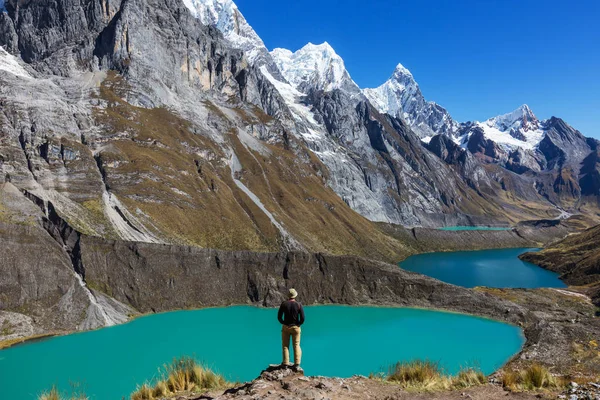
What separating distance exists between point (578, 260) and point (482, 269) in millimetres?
26619

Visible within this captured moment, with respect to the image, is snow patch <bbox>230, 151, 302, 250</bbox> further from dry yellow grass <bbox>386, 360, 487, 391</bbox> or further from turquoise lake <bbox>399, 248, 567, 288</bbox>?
dry yellow grass <bbox>386, 360, 487, 391</bbox>

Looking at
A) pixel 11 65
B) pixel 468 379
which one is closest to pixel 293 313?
pixel 468 379

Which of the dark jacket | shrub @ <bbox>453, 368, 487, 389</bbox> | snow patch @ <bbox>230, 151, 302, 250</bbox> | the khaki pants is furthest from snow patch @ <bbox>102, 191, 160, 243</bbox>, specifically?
shrub @ <bbox>453, 368, 487, 389</bbox>

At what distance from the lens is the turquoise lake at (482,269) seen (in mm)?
111688

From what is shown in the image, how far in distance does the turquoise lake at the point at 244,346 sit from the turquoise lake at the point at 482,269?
151ft

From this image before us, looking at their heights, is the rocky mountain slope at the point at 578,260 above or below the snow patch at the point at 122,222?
below

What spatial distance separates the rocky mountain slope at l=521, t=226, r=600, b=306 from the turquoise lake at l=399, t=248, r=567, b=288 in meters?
3.12

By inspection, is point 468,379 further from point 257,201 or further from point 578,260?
point 578,260

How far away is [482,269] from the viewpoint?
435 ft

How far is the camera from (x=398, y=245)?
6166 inches

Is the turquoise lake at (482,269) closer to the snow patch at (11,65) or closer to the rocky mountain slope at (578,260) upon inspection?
the rocky mountain slope at (578,260)

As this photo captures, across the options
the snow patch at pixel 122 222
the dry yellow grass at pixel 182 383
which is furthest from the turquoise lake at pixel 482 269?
the dry yellow grass at pixel 182 383

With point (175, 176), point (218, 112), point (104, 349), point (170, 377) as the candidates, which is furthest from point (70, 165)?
point (170, 377)

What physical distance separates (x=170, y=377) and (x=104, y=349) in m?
41.3
